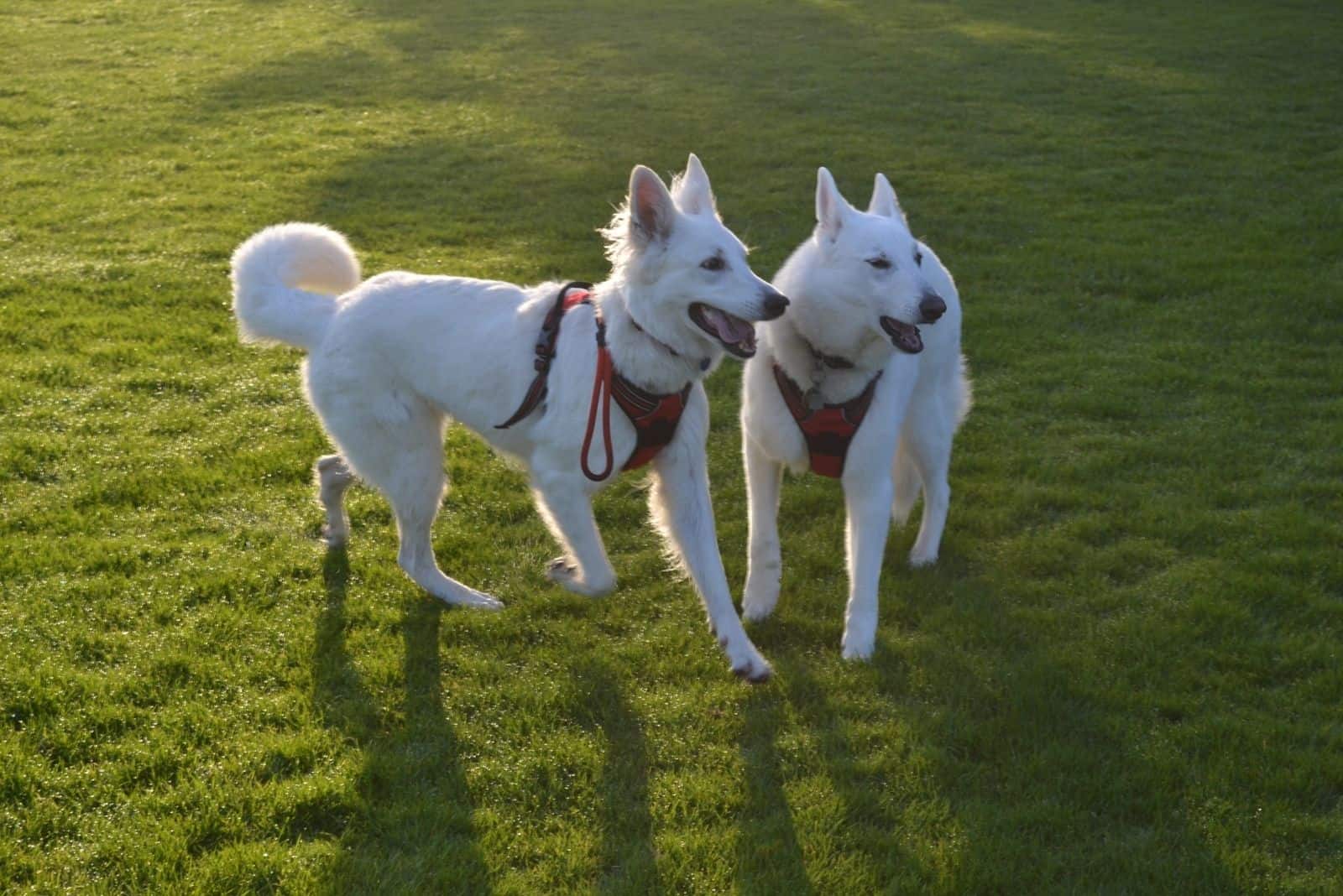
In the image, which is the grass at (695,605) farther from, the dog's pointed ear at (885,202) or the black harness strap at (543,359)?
the dog's pointed ear at (885,202)

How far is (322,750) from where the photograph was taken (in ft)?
13.4

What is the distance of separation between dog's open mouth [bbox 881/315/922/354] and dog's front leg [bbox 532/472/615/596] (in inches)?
50.8

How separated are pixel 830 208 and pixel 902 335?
582 mm

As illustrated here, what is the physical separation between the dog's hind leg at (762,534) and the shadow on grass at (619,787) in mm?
738

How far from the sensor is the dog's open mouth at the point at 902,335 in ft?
15.1

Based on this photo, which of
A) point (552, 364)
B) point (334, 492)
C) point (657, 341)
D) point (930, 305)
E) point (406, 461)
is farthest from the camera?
point (334, 492)

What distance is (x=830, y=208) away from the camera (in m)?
4.76

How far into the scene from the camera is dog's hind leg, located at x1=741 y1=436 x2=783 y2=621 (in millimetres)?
4945

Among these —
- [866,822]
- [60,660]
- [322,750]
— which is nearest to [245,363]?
[60,660]

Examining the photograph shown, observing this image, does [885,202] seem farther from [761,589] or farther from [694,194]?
[761,589]

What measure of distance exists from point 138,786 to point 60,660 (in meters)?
0.92

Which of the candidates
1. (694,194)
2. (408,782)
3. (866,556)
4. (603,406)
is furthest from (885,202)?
(408,782)

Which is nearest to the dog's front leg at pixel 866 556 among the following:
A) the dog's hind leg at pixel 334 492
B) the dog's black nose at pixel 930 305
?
the dog's black nose at pixel 930 305

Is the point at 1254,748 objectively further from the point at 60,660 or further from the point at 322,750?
the point at 60,660
